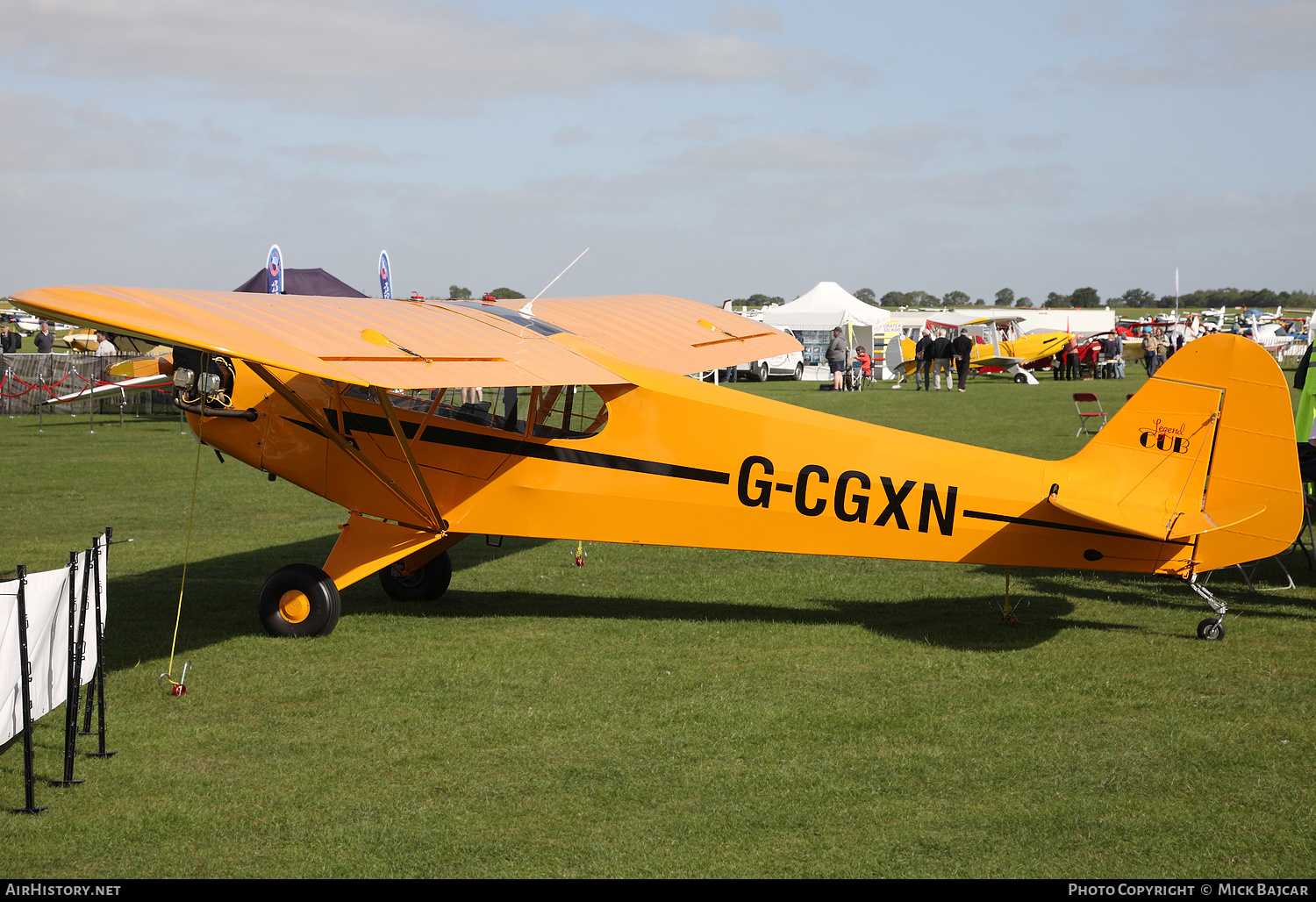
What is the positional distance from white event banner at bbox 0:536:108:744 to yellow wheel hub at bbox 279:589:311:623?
2.04m

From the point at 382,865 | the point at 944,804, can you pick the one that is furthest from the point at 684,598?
the point at 382,865

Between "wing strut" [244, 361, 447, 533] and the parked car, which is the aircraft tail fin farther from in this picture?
the parked car

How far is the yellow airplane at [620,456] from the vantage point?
6062 millimetres

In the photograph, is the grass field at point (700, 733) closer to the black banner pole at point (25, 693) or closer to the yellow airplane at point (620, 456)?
the black banner pole at point (25, 693)

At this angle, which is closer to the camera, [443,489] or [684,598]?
[443,489]

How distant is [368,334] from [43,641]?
2.37 metres

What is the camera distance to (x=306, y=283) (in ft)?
68.5

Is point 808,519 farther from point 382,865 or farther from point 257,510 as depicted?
point 257,510

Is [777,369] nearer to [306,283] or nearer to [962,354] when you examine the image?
[962,354]

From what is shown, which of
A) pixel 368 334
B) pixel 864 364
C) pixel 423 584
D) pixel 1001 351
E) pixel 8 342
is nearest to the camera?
pixel 368 334

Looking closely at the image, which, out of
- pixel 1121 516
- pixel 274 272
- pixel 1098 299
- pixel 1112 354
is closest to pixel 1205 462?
pixel 1121 516

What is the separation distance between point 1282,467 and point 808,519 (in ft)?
9.00

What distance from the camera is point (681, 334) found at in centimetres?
973
